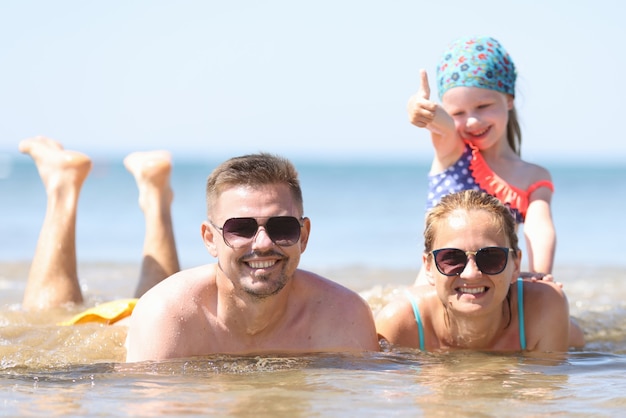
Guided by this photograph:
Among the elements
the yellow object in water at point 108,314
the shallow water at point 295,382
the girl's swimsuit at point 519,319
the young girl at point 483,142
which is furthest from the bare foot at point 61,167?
the girl's swimsuit at point 519,319

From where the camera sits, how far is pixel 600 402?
3947mm

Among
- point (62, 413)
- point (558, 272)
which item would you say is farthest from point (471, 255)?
point (558, 272)

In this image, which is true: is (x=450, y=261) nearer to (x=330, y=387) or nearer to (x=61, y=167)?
(x=330, y=387)

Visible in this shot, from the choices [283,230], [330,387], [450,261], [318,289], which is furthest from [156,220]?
[330,387]

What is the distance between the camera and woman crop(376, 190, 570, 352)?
4.74 m

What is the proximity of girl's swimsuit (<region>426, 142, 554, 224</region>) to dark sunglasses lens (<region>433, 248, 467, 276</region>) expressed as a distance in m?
1.71

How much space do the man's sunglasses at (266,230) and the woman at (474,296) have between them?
0.82m

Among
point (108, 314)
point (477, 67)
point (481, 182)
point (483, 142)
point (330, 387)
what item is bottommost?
point (330, 387)

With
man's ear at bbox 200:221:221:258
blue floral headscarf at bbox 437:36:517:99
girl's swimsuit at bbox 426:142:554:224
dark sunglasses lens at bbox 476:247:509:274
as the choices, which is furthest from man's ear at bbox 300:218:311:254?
blue floral headscarf at bbox 437:36:517:99

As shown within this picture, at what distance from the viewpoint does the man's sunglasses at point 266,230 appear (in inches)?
173

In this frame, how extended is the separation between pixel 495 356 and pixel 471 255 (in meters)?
0.61

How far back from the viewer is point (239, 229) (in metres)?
4.41

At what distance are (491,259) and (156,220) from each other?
311cm

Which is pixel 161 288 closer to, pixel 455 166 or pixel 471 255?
pixel 471 255
